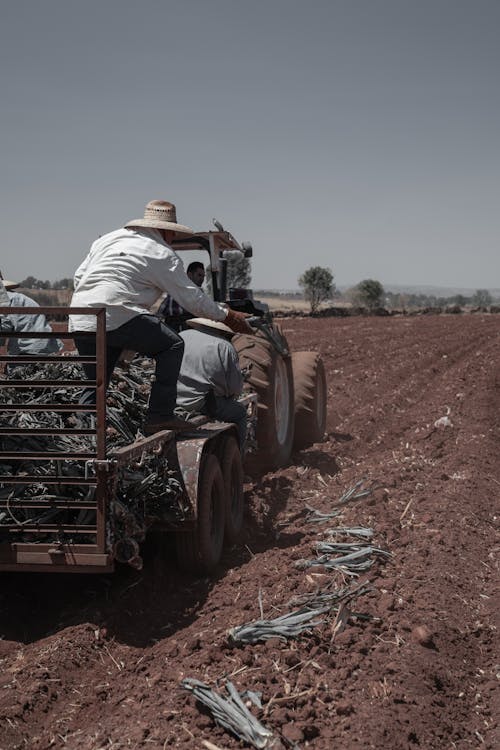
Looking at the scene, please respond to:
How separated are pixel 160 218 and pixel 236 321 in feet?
3.00

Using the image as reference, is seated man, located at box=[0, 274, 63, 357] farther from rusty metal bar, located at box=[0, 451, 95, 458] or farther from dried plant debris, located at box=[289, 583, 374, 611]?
dried plant debris, located at box=[289, 583, 374, 611]

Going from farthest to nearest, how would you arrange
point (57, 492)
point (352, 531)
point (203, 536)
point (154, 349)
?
1. point (352, 531)
2. point (154, 349)
3. point (203, 536)
4. point (57, 492)

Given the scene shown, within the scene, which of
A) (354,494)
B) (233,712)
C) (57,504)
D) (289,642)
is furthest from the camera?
(354,494)

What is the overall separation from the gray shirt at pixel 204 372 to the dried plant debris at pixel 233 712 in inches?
98.5

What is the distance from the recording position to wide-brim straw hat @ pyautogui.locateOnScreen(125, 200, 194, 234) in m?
5.06

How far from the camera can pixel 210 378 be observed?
5719 mm

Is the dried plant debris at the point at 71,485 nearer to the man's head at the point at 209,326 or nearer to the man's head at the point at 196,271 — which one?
the man's head at the point at 209,326

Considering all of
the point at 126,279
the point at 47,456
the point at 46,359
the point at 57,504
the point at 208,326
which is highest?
the point at 126,279

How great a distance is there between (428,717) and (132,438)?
2325 millimetres

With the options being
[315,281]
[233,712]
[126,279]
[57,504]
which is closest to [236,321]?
[126,279]

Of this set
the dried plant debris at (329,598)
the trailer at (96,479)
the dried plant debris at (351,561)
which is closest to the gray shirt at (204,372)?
the trailer at (96,479)

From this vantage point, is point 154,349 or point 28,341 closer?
point 154,349

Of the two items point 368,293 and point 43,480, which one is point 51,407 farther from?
point 368,293

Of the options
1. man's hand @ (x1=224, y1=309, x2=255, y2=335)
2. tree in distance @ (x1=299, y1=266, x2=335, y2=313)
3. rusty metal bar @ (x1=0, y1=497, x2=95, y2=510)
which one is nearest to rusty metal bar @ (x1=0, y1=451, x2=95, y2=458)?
rusty metal bar @ (x1=0, y1=497, x2=95, y2=510)
